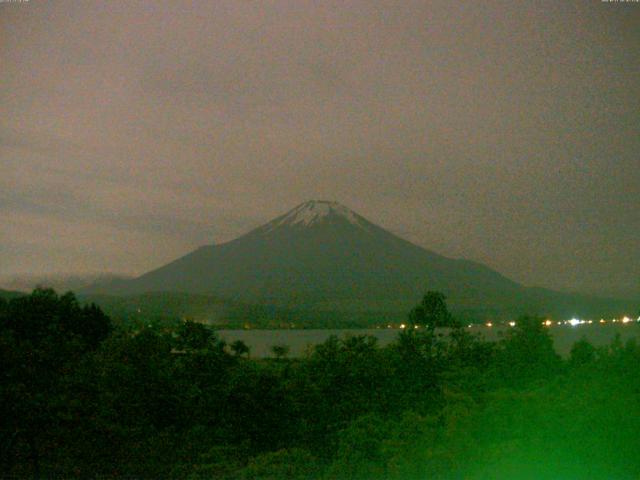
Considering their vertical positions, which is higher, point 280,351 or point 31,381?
point 280,351

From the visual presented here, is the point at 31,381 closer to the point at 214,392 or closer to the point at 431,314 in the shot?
the point at 214,392

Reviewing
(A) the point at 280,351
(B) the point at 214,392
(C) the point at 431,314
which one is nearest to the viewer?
(B) the point at 214,392

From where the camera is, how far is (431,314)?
512 inches

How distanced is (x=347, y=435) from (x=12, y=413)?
4.89 meters

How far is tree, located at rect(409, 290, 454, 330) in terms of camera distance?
12.7 m

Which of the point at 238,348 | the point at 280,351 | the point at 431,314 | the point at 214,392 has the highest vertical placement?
the point at 431,314

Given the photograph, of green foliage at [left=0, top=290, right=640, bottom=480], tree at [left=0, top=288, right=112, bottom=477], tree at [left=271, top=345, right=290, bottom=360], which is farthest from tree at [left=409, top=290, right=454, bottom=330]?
tree at [left=0, top=288, right=112, bottom=477]

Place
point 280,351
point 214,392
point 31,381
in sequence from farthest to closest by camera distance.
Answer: point 280,351, point 214,392, point 31,381

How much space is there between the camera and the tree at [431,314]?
12.7 m

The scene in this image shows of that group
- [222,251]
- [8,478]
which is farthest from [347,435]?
[222,251]

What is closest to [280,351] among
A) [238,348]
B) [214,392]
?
[238,348]

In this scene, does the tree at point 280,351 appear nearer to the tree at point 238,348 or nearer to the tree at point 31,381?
the tree at point 238,348

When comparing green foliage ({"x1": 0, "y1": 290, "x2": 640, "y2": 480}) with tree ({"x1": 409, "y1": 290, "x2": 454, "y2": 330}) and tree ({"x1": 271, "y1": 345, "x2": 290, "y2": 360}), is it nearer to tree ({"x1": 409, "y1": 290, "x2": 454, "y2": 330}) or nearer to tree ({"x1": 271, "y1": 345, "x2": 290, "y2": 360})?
tree ({"x1": 409, "y1": 290, "x2": 454, "y2": 330})

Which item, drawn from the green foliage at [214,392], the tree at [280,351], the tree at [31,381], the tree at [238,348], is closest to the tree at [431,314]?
the green foliage at [214,392]
